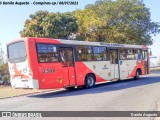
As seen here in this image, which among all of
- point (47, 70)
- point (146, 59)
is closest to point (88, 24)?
point (146, 59)

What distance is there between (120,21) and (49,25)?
11.9 metres

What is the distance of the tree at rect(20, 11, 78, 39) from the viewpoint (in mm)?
32719

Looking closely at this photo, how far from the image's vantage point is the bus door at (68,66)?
16359mm

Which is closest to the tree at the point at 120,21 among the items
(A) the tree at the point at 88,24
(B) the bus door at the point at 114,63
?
(A) the tree at the point at 88,24

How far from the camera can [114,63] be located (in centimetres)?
2125

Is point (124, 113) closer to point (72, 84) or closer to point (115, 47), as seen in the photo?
point (72, 84)

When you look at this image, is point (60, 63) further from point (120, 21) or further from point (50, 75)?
point (120, 21)

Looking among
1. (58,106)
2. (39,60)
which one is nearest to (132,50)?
(39,60)

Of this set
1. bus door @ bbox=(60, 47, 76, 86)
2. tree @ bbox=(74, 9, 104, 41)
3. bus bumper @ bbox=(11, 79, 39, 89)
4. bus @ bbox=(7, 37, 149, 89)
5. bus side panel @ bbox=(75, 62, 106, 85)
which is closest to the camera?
bus bumper @ bbox=(11, 79, 39, 89)

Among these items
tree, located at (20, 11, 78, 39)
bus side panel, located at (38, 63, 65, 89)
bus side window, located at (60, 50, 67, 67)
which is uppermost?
tree, located at (20, 11, 78, 39)

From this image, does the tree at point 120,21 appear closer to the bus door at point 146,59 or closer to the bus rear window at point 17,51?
the bus door at point 146,59

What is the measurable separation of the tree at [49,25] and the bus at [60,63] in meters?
12.6

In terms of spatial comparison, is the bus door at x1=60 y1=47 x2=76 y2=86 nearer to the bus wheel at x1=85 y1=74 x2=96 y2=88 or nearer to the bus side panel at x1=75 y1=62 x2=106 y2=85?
the bus side panel at x1=75 y1=62 x2=106 y2=85

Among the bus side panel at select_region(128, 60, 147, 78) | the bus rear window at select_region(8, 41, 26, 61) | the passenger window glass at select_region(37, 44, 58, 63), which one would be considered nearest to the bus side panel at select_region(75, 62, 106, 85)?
the passenger window glass at select_region(37, 44, 58, 63)
